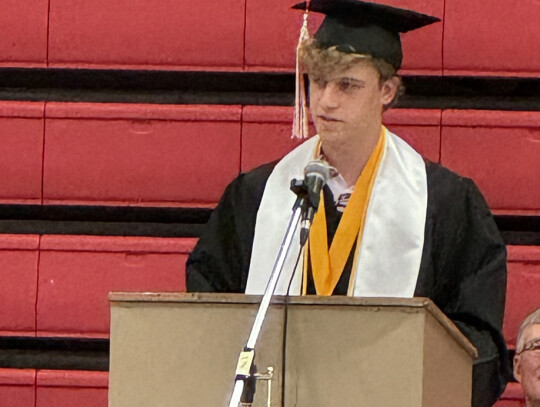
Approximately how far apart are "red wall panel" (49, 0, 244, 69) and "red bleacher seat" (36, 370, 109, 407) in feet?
3.34

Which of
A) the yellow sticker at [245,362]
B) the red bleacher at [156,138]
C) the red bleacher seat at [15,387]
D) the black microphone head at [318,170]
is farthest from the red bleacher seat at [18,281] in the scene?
the yellow sticker at [245,362]

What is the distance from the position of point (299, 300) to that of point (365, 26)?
112 centimetres

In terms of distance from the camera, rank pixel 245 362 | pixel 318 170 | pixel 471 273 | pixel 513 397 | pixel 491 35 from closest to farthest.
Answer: pixel 245 362 < pixel 318 170 < pixel 471 273 < pixel 513 397 < pixel 491 35

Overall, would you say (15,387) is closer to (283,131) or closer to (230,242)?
(283,131)

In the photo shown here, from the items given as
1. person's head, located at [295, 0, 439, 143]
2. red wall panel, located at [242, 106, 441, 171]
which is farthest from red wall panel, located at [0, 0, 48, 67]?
person's head, located at [295, 0, 439, 143]

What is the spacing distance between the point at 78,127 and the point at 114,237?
382 millimetres

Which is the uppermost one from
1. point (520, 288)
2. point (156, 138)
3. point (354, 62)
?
point (354, 62)

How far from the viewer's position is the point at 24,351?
4.82m

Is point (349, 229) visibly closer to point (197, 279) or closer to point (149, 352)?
point (197, 279)

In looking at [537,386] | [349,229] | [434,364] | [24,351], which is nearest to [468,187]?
[349,229]

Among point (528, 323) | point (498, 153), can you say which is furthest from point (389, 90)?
point (498, 153)

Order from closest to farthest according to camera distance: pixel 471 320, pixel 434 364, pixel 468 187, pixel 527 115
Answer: pixel 434 364
pixel 471 320
pixel 468 187
pixel 527 115

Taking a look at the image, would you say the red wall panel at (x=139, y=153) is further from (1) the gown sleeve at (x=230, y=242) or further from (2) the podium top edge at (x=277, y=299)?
(2) the podium top edge at (x=277, y=299)

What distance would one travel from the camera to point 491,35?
470 cm
